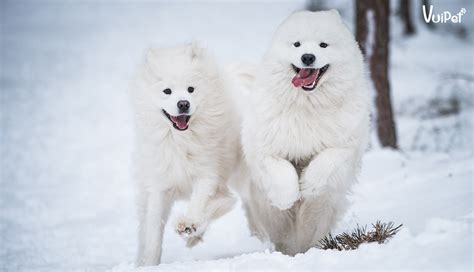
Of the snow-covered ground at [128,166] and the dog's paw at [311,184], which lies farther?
the dog's paw at [311,184]

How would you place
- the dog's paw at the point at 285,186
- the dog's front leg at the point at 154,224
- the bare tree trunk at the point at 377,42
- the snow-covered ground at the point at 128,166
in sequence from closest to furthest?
the snow-covered ground at the point at 128,166
the dog's paw at the point at 285,186
the dog's front leg at the point at 154,224
the bare tree trunk at the point at 377,42

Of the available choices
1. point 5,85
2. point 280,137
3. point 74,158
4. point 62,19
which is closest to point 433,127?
point 280,137

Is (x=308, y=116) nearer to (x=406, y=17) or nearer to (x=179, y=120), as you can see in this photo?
(x=179, y=120)

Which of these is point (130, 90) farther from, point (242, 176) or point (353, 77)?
point (353, 77)

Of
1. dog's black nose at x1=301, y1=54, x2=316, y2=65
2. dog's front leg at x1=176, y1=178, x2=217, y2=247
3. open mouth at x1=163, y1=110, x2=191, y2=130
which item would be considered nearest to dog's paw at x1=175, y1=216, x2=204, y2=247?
dog's front leg at x1=176, y1=178, x2=217, y2=247

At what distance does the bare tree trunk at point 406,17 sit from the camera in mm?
17341

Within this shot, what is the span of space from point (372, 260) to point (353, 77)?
181cm

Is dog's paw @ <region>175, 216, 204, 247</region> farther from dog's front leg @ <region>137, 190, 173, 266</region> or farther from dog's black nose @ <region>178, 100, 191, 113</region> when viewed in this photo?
dog's black nose @ <region>178, 100, 191, 113</region>

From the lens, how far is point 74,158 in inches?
389

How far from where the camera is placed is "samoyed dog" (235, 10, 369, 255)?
4.27m

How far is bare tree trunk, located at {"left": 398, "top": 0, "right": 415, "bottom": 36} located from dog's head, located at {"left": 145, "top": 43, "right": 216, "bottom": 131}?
44.8ft

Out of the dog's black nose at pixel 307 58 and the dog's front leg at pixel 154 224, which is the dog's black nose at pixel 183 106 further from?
the dog's black nose at pixel 307 58

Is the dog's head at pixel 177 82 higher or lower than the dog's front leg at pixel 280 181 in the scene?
higher

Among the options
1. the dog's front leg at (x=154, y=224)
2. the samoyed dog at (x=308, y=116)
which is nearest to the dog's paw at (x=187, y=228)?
the dog's front leg at (x=154, y=224)
